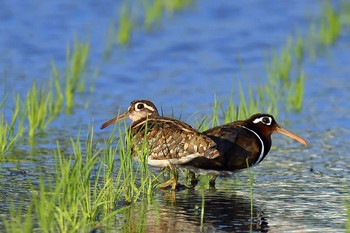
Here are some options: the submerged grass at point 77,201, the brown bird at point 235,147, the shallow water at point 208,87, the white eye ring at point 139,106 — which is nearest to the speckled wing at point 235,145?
the brown bird at point 235,147

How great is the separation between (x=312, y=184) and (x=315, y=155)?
53.5 inches

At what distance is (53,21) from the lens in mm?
18531

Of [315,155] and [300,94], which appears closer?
[315,155]

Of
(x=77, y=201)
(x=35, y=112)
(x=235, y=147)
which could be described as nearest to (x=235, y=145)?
(x=235, y=147)

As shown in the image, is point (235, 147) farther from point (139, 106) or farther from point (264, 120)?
point (139, 106)

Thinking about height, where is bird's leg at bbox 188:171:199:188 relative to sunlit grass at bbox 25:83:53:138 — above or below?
below

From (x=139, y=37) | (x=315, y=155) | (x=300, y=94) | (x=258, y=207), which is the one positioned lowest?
(x=258, y=207)

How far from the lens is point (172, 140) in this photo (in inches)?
325

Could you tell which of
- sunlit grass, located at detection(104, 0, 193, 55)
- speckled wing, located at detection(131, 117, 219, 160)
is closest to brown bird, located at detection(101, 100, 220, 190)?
speckled wing, located at detection(131, 117, 219, 160)

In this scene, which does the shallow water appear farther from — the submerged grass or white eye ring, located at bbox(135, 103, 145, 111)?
white eye ring, located at bbox(135, 103, 145, 111)

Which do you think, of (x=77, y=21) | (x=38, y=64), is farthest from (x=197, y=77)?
(x=77, y=21)

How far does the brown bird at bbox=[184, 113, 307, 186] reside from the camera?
8422mm

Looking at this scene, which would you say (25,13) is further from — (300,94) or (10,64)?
(300,94)

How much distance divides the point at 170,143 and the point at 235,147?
65 centimetres
